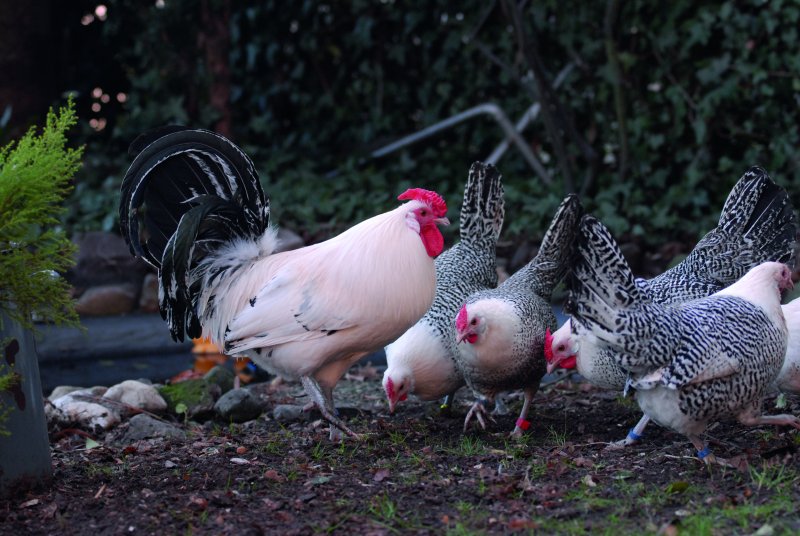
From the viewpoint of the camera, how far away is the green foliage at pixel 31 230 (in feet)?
12.7

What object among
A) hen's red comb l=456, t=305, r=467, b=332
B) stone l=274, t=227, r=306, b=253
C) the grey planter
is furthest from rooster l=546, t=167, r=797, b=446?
stone l=274, t=227, r=306, b=253

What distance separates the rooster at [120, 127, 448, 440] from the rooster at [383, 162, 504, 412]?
0.50 metres

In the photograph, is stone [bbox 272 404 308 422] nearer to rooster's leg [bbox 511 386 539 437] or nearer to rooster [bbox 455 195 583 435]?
rooster [bbox 455 195 583 435]

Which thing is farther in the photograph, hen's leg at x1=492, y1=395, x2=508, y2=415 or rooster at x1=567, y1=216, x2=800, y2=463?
hen's leg at x1=492, y1=395, x2=508, y2=415

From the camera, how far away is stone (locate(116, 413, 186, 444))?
220 inches

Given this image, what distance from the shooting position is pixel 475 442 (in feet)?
17.2

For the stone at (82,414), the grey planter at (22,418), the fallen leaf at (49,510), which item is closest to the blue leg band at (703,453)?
the fallen leaf at (49,510)

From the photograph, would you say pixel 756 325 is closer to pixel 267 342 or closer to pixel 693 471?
pixel 693 471

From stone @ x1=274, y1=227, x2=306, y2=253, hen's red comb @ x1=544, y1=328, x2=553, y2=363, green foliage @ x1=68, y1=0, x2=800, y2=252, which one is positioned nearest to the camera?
hen's red comb @ x1=544, y1=328, x2=553, y2=363

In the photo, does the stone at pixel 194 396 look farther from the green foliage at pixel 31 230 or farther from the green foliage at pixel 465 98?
the green foliage at pixel 465 98

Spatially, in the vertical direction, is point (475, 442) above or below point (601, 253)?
below

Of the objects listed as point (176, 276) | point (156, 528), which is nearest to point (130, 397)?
point (176, 276)

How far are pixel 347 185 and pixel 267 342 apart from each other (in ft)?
22.3

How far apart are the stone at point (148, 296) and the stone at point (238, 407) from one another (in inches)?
172
